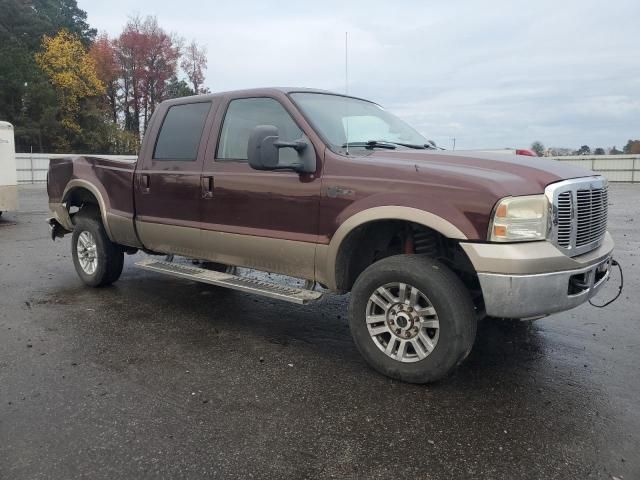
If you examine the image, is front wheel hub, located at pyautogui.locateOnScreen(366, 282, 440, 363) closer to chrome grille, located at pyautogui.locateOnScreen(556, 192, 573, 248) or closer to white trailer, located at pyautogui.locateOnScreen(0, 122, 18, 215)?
chrome grille, located at pyautogui.locateOnScreen(556, 192, 573, 248)

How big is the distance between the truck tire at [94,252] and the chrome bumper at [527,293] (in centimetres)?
439

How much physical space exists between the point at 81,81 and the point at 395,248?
166ft

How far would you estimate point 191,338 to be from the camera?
Result: 4.57m

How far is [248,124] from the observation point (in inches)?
185

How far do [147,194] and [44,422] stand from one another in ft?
9.01

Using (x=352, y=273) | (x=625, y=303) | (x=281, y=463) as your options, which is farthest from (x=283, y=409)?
(x=625, y=303)

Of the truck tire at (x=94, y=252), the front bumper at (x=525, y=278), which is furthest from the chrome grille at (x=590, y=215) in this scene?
the truck tire at (x=94, y=252)

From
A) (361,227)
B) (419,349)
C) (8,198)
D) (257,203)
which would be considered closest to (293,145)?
(257,203)

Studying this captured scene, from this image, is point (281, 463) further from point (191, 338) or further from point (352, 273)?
point (191, 338)

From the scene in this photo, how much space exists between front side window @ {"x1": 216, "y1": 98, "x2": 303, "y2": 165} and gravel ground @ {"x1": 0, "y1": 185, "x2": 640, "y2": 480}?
5.21 ft

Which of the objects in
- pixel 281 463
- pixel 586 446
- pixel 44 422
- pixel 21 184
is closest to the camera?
pixel 281 463

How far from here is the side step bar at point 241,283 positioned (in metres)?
4.10

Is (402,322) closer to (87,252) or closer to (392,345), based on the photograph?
(392,345)

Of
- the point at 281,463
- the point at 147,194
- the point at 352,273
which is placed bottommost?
the point at 281,463
